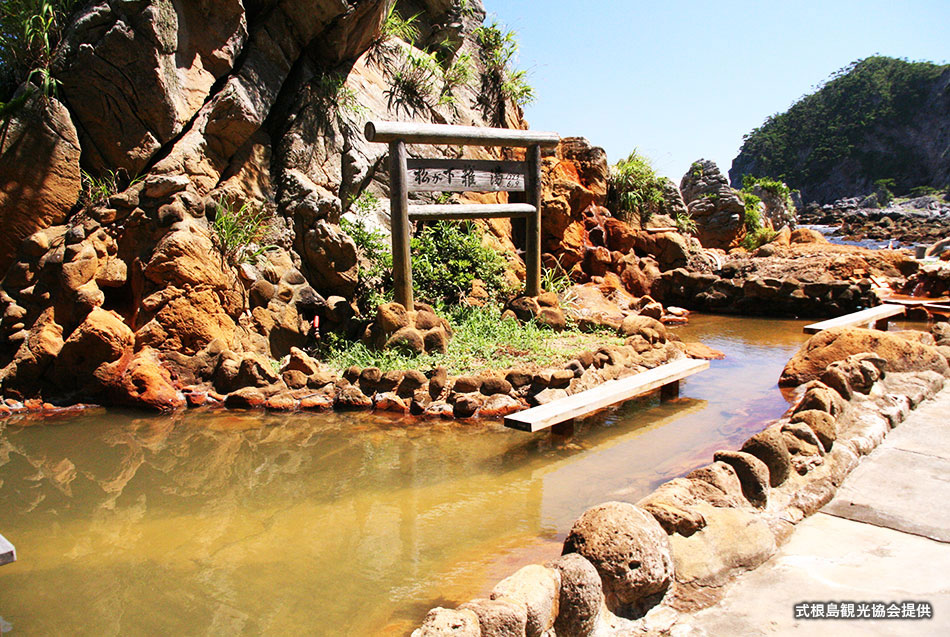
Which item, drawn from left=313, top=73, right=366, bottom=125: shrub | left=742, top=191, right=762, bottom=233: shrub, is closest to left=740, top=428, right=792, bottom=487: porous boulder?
left=313, top=73, right=366, bottom=125: shrub

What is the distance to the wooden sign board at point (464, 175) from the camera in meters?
8.03

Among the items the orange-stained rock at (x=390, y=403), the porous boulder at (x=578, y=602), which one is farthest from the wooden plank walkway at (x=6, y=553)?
the orange-stained rock at (x=390, y=403)

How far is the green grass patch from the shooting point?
708 centimetres

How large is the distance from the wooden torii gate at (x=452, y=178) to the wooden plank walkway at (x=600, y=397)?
295 centimetres

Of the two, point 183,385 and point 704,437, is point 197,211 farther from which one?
point 704,437

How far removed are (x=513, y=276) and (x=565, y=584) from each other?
8.36 m

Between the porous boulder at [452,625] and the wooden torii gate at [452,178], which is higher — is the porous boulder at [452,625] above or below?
below

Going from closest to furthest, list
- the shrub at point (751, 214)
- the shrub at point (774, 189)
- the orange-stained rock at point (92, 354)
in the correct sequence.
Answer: the orange-stained rock at point (92, 354)
the shrub at point (751, 214)
the shrub at point (774, 189)

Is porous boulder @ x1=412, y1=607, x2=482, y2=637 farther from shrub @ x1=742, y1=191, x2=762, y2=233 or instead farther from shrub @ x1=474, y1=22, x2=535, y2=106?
shrub @ x1=742, y1=191, x2=762, y2=233

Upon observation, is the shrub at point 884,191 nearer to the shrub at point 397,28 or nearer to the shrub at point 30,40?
the shrub at point 397,28

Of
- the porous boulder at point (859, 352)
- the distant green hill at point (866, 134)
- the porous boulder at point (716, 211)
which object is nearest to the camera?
the porous boulder at point (859, 352)

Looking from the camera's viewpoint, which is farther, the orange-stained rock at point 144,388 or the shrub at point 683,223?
the shrub at point 683,223

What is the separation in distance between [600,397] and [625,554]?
3060 millimetres

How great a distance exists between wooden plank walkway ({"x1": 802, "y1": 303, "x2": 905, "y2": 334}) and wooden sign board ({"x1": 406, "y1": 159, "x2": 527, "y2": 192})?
4.38 m
